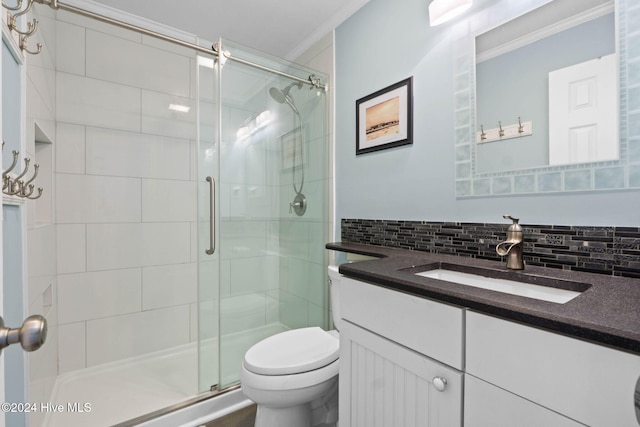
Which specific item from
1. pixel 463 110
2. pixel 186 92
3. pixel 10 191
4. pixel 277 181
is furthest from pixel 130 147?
pixel 463 110

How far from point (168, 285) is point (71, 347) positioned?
644 millimetres

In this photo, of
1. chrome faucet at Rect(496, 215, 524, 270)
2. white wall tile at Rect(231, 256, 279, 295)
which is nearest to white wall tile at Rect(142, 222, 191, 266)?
white wall tile at Rect(231, 256, 279, 295)

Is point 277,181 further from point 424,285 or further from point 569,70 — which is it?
point 569,70

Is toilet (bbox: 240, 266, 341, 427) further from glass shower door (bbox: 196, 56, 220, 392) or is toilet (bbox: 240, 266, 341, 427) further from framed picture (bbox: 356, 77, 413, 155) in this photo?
framed picture (bbox: 356, 77, 413, 155)

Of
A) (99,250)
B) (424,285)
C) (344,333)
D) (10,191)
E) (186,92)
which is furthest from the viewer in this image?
(186,92)

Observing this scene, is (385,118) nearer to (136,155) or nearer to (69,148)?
(136,155)

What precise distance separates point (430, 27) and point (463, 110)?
0.47 metres

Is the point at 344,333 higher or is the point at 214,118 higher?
the point at 214,118

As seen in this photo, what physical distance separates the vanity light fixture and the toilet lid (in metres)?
1.54

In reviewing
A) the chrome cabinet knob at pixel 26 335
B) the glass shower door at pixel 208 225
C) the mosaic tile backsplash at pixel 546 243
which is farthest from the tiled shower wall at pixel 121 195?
the chrome cabinet knob at pixel 26 335

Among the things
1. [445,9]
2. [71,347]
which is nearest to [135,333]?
[71,347]

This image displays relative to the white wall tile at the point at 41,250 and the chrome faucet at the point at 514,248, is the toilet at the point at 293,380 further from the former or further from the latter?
the white wall tile at the point at 41,250

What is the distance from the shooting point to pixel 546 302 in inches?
25.7

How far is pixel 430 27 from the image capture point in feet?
4.70
